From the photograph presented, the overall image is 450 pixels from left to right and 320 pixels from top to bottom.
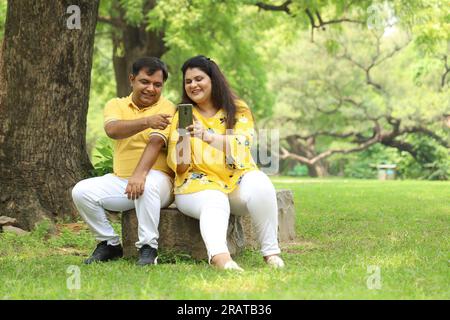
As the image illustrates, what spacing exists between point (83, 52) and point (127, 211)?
2.63 meters

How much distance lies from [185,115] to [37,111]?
271 cm

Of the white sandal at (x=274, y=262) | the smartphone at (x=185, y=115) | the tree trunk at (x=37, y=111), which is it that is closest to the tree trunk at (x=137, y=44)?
the tree trunk at (x=37, y=111)

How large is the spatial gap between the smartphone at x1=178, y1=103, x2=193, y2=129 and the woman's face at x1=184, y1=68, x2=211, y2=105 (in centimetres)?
24

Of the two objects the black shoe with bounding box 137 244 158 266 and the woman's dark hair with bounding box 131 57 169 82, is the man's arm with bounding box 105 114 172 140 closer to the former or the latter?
the woman's dark hair with bounding box 131 57 169 82

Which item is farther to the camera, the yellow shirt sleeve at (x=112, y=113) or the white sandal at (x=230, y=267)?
the yellow shirt sleeve at (x=112, y=113)

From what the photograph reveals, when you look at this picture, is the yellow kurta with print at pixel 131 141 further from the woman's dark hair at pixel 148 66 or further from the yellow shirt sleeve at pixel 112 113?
the woman's dark hair at pixel 148 66

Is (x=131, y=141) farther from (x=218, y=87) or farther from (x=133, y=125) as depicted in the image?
(x=218, y=87)

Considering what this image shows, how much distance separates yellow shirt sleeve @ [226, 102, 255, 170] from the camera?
196 inches

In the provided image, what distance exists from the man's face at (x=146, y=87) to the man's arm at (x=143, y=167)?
14.5 inches

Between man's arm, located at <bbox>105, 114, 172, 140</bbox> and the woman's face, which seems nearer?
man's arm, located at <bbox>105, 114, 172, 140</bbox>

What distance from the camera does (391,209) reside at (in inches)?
394

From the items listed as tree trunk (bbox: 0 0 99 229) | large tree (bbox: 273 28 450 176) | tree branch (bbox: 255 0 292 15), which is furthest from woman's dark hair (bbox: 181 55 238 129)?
large tree (bbox: 273 28 450 176)

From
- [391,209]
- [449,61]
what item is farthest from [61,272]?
[449,61]

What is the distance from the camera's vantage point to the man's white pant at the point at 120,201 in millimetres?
4973
